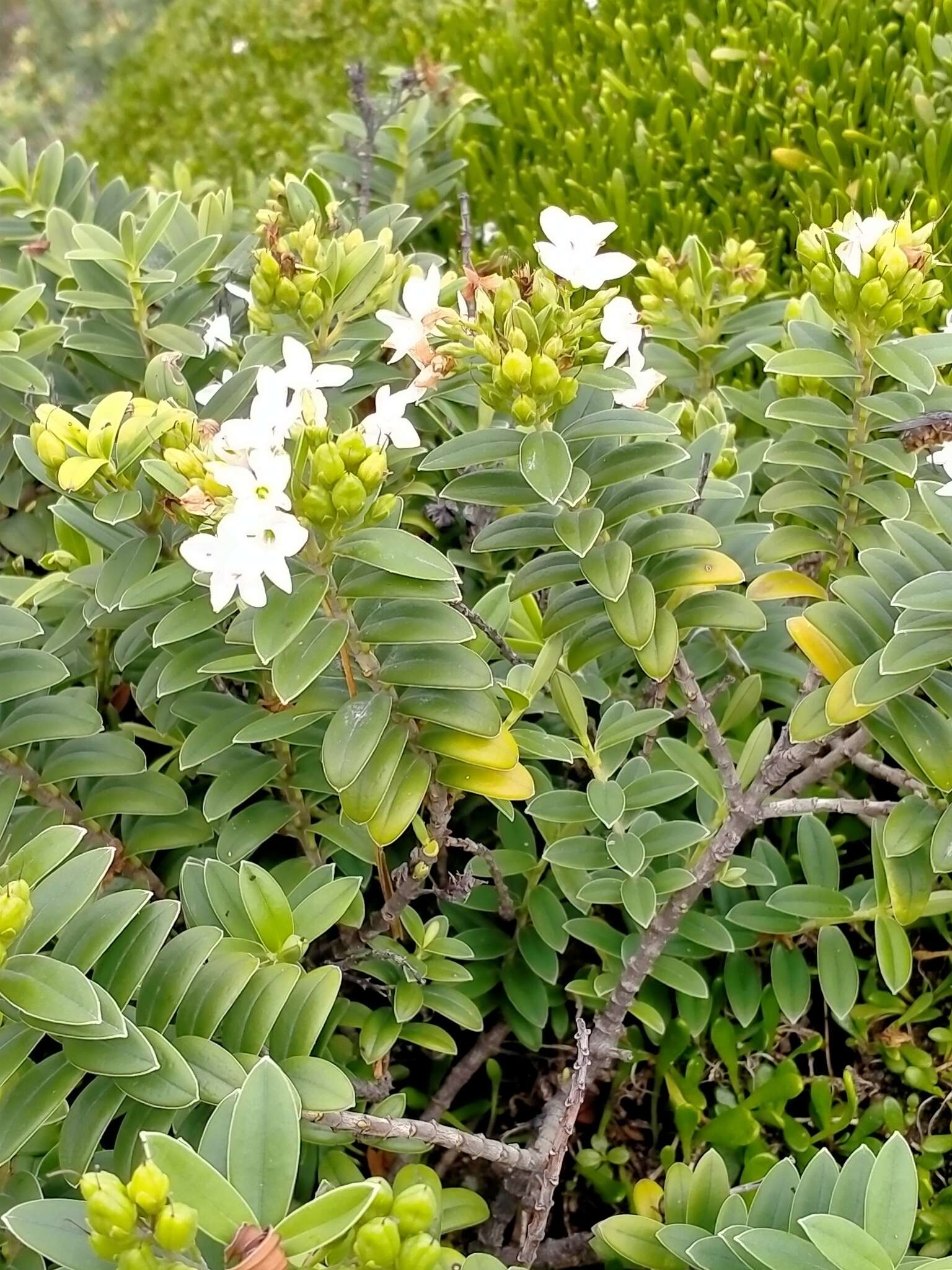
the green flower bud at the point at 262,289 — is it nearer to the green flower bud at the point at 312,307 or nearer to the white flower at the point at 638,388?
the green flower bud at the point at 312,307

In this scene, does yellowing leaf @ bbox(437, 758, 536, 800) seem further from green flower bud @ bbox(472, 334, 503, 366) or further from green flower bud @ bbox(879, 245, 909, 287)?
Answer: green flower bud @ bbox(879, 245, 909, 287)

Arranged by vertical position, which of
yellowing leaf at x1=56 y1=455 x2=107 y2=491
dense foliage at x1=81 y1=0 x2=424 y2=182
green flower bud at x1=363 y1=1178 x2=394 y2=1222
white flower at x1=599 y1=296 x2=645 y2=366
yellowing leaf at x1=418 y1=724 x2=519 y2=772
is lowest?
green flower bud at x1=363 y1=1178 x2=394 y2=1222

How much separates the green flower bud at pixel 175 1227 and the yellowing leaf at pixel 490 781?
20.7 inches

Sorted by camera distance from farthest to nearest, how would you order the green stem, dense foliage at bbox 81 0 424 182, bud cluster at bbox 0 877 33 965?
dense foliage at bbox 81 0 424 182
the green stem
bud cluster at bbox 0 877 33 965

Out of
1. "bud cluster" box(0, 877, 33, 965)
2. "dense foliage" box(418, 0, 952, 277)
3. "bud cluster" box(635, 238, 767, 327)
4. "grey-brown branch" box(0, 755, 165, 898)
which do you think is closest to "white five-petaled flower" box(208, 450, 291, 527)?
"bud cluster" box(0, 877, 33, 965)

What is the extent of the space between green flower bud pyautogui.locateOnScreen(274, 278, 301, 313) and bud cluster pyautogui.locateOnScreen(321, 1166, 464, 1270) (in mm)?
1072

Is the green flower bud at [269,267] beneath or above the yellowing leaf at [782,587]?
above

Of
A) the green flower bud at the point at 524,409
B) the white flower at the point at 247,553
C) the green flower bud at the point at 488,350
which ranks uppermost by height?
the green flower bud at the point at 488,350

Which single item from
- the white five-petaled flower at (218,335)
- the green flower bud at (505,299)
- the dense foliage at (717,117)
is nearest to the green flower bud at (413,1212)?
the green flower bud at (505,299)

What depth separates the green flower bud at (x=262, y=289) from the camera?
1.36m

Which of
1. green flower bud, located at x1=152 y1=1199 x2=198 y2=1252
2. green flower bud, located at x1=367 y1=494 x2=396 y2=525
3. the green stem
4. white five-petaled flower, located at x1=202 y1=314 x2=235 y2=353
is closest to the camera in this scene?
green flower bud, located at x1=152 y1=1199 x2=198 y2=1252

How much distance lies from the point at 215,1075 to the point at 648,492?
2.57 ft

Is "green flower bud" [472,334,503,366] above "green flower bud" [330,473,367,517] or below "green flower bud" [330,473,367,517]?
above

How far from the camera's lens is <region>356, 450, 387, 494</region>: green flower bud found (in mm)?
998
